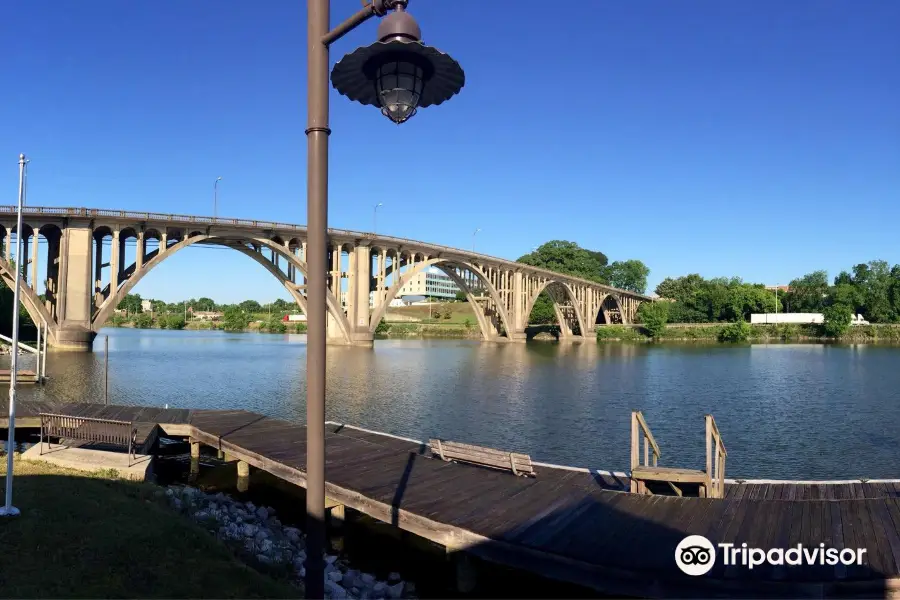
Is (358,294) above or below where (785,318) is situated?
above

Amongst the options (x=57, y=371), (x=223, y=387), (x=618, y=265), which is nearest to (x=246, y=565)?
(x=223, y=387)

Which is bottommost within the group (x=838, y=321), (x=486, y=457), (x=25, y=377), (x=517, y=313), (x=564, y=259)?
(x=486, y=457)

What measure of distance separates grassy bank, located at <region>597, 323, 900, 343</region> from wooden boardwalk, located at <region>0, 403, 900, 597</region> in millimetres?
90870

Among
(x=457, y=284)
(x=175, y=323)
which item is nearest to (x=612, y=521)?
(x=457, y=284)

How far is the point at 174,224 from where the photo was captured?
2019 inches

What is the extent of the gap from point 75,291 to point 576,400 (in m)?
38.7

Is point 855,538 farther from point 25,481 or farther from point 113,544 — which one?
point 25,481

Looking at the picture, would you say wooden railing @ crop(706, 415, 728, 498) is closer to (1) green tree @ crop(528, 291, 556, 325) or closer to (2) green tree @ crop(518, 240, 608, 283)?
(1) green tree @ crop(528, 291, 556, 325)

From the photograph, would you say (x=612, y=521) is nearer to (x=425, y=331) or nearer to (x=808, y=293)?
(x=425, y=331)

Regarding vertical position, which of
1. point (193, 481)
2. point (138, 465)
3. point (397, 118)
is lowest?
point (193, 481)

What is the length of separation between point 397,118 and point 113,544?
686 cm

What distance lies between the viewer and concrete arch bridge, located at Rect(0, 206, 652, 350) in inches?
1826

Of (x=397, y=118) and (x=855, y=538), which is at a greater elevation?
(x=397, y=118)

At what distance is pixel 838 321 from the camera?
91.8 meters
